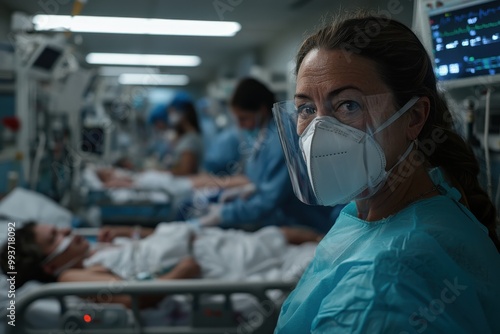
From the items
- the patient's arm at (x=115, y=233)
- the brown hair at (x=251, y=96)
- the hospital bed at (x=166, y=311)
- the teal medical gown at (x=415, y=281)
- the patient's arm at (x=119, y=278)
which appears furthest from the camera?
the brown hair at (x=251, y=96)

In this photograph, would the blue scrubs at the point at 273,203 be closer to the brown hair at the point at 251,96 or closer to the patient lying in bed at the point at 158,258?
the brown hair at the point at 251,96

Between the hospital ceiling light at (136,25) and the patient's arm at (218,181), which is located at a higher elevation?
the hospital ceiling light at (136,25)

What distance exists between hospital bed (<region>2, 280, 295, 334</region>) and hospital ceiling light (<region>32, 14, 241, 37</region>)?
260cm

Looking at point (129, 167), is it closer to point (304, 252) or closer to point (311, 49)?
point (304, 252)

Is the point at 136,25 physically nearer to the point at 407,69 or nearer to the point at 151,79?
the point at 407,69

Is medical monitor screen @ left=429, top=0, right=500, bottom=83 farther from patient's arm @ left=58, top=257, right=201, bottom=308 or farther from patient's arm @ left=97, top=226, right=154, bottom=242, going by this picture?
patient's arm @ left=97, top=226, right=154, bottom=242

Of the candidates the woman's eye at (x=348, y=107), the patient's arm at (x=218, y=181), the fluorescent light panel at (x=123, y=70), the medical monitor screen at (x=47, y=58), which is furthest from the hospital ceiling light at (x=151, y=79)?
the woman's eye at (x=348, y=107)

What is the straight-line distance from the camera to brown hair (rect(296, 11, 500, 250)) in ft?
3.35

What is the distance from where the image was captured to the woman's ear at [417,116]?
105cm

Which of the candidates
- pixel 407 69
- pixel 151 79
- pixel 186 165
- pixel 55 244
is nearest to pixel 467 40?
pixel 407 69

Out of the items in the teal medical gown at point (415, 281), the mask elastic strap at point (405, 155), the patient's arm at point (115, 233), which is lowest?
the patient's arm at point (115, 233)

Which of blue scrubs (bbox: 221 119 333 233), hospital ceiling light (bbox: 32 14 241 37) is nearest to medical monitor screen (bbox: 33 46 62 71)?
hospital ceiling light (bbox: 32 14 241 37)

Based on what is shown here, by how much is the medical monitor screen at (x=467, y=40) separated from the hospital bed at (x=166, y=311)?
1.02 m

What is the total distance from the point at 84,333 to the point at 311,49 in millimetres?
1590
